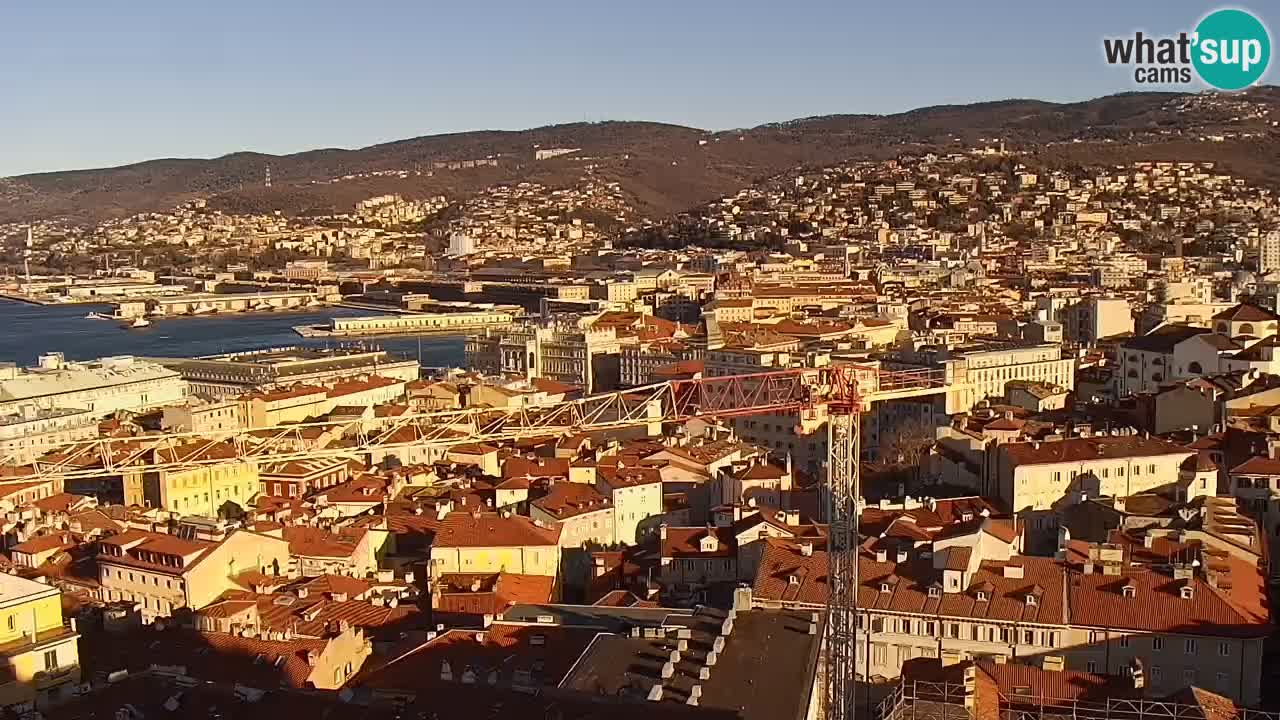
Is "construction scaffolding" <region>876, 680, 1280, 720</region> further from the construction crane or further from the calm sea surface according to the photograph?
the calm sea surface

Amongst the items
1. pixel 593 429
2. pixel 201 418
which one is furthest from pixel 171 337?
pixel 593 429

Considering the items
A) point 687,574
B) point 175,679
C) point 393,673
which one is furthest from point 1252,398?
point 175,679

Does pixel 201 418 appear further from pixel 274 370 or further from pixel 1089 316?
pixel 1089 316

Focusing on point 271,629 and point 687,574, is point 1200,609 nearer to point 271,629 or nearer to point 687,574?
point 687,574

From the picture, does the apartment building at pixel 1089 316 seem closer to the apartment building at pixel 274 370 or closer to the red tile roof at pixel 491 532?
the apartment building at pixel 274 370

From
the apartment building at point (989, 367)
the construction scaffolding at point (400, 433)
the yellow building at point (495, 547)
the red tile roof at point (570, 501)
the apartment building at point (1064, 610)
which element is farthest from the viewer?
the apartment building at point (989, 367)

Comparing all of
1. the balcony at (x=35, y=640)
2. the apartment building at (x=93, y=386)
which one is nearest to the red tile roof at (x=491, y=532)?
the balcony at (x=35, y=640)
